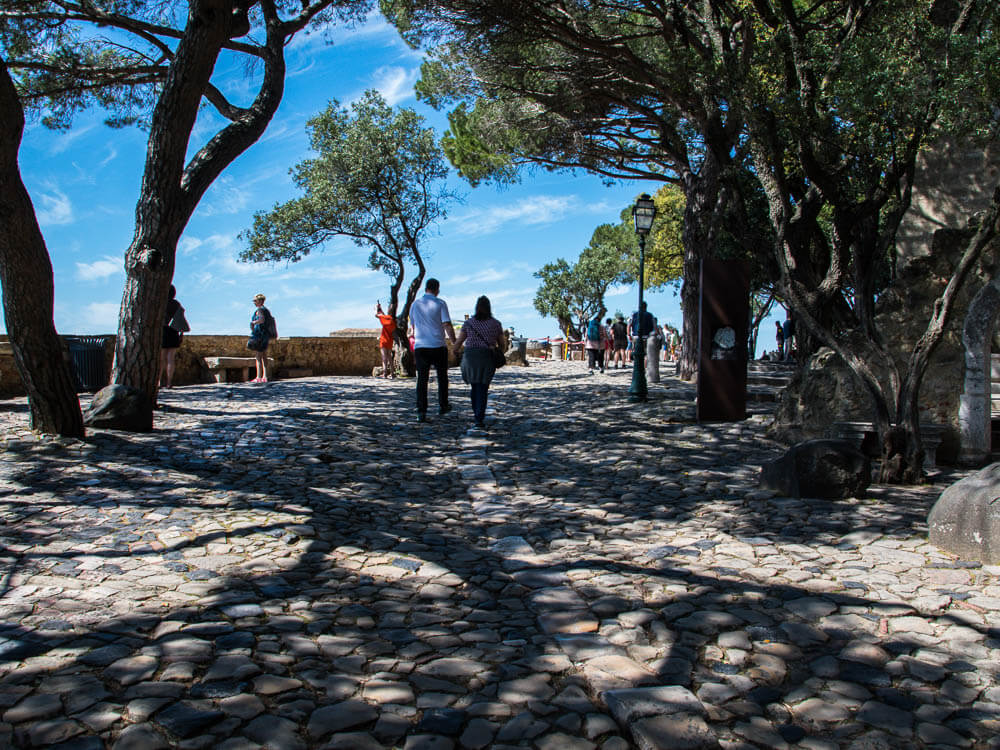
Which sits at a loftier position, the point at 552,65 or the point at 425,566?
the point at 552,65

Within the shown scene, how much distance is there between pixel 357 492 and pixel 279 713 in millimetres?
3550

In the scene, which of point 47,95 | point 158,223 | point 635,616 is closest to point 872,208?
point 635,616

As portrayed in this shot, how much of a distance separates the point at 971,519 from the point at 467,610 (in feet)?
10.2

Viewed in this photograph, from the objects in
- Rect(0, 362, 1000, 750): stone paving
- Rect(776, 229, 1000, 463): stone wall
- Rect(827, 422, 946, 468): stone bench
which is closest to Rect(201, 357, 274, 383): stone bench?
Rect(0, 362, 1000, 750): stone paving

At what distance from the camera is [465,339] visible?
9219mm

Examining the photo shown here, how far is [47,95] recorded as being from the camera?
12.2 m

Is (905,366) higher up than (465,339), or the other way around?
Result: (465,339)

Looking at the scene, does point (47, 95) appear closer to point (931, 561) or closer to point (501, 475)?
point (501, 475)

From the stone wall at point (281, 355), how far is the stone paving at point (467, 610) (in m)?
7.59

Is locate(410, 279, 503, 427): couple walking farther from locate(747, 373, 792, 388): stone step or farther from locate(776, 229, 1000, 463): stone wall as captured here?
locate(747, 373, 792, 388): stone step

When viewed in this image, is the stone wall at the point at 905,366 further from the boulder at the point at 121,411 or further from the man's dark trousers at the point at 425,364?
the boulder at the point at 121,411

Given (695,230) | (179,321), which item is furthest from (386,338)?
(695,230)

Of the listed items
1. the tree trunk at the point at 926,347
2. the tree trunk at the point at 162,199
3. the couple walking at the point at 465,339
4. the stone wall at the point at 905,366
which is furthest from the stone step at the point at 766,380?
the tree trunk at the point at 162,199

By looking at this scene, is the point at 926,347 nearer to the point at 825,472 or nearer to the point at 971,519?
the point at 825,472
